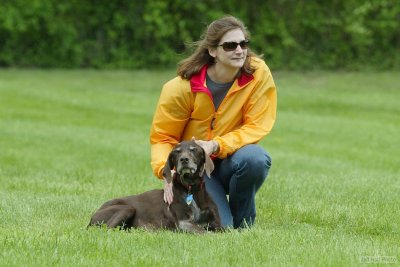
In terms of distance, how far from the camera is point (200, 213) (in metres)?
7.69

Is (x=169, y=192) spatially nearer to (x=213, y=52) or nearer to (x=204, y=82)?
(x=204, y=82)

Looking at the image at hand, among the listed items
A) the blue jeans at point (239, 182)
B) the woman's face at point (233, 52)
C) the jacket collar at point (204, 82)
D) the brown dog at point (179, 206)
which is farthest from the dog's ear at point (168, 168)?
the woman's face at point (233, 52)

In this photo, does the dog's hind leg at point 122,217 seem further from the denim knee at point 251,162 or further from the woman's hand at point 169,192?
the denim knee at point 251,162

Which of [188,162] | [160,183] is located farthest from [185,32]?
[188,162]

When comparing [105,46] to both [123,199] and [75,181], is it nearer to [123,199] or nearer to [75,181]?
[75,181]

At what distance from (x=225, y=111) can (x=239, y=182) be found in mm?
609

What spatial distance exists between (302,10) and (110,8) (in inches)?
282

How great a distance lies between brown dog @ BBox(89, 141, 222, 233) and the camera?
24.6ft

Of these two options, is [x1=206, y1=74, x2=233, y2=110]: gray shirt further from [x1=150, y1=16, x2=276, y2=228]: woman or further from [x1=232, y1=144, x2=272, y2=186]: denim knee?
[x1=232, y1=144, x2=272, y2=186]: denim knee

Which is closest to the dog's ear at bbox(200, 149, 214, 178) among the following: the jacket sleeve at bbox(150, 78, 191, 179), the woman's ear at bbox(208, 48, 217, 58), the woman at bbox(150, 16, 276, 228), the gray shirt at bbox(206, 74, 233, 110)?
the woman at bbox(150, 16, 276, 228)

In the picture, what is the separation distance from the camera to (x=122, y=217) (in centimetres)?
783

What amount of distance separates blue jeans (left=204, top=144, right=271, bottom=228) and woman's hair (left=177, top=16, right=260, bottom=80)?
0.73 meters

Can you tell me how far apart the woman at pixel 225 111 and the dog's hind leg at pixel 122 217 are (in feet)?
1.29

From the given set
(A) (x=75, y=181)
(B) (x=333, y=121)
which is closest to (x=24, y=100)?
(B) (x=333, y=121)
